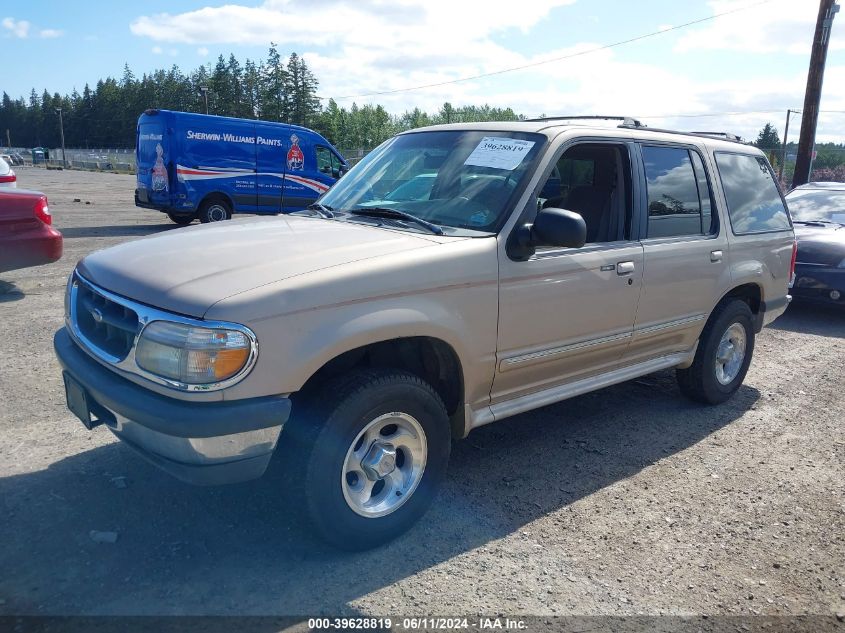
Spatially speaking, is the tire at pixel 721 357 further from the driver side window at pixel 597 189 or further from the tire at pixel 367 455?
the tire at pixel 367 455

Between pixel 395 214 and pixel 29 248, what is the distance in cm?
578

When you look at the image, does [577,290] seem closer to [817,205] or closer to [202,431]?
[202,431]

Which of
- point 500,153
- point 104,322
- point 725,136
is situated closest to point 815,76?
point 725,136

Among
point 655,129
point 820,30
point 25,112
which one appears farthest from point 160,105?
point 655,129

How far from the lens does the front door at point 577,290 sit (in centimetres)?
369

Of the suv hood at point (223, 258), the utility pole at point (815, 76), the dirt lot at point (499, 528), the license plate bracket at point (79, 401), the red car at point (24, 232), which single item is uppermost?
the utility pole at point (815, 76)

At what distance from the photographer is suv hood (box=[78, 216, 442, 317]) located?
2.86 meters

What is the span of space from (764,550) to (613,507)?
75 cm

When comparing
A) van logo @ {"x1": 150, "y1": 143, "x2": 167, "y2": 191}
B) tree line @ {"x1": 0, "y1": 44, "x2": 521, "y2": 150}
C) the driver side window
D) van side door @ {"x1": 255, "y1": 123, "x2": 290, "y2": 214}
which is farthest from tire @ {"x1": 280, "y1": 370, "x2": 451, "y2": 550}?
tree line @ {"x1": 0, "y1": 44, "x2": 521, "y2": 150}

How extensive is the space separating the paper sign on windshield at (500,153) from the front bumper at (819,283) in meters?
6.28

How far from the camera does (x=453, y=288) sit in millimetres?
3346

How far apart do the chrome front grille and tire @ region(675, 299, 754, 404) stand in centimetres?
399

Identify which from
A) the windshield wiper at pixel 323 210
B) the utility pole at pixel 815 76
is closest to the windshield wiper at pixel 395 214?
the windshield wiper at pixel 323 210

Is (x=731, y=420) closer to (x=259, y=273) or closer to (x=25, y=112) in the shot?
(x=259, y=273)
